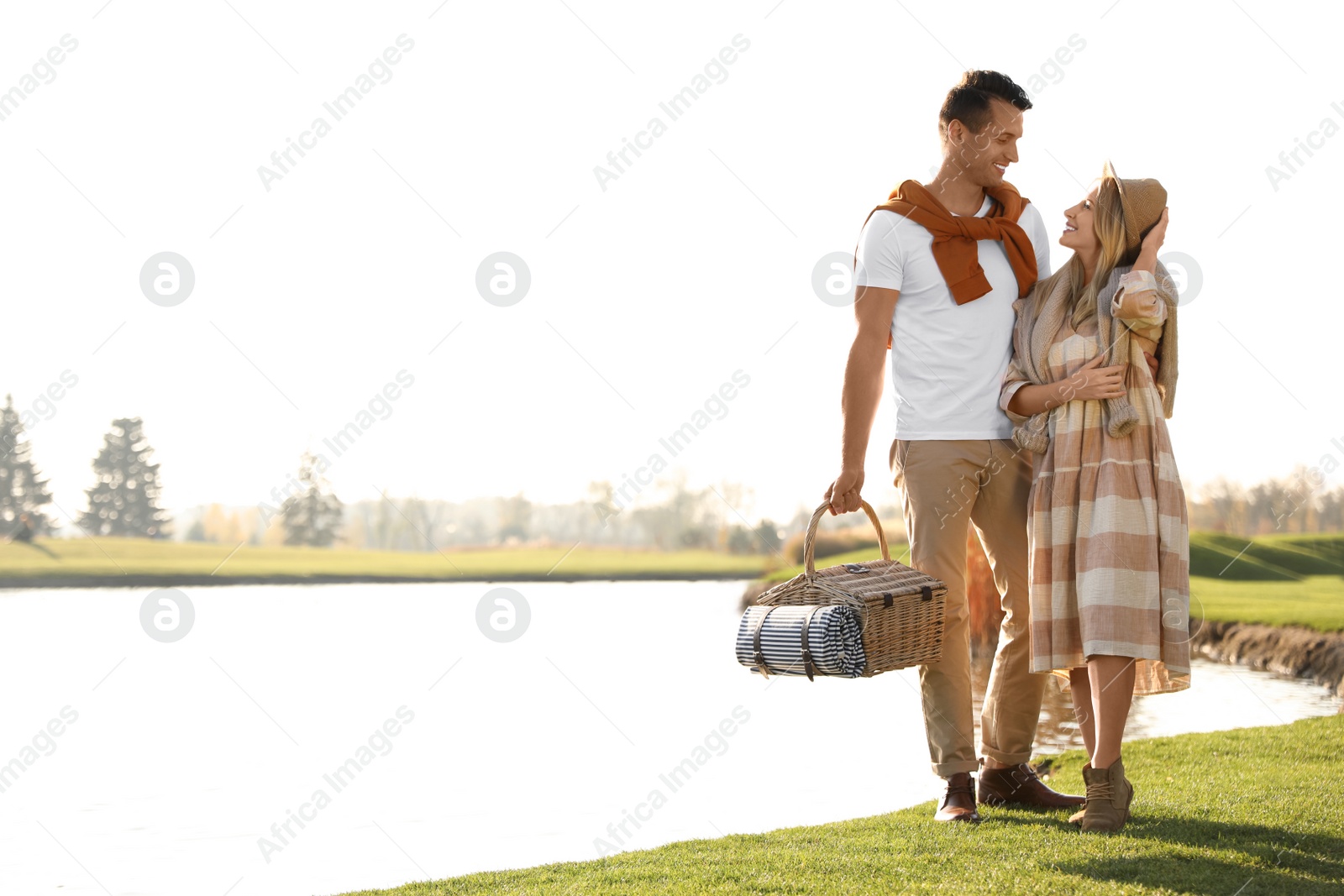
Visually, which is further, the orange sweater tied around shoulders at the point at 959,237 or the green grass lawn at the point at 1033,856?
the orange sweater tied around shoulders at the point at 959,237

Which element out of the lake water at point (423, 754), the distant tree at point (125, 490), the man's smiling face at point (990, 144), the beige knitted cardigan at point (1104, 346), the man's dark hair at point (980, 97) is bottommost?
the lake water at point (423, 754)

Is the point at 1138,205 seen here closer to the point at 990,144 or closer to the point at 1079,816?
the point at 990,144

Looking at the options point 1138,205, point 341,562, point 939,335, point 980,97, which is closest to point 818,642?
point 939,335

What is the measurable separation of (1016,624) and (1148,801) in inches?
33.7

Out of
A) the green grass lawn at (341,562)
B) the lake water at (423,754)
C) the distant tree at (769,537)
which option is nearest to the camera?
the lake water at (423,754)

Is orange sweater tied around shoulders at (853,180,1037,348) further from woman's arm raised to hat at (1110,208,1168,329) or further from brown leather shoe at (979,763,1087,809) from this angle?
brown leather shoe at (979,763,1087,809)

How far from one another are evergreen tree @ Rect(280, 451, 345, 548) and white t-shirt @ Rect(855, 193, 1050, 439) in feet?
177

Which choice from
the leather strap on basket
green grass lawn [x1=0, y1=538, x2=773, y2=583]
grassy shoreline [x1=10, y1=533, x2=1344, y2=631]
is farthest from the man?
green grass lawn [x1=0, y1=538, x2=773, y2=583]

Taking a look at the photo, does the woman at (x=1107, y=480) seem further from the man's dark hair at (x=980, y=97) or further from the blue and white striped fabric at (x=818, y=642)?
the blue and white striped fabric at (x=818, y=642)

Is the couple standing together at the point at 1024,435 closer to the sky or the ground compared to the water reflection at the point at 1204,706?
closer to the sky

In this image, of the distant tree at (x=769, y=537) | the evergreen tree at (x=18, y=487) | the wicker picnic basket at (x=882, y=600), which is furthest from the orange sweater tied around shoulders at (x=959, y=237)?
the evergreen tree at (x=18, y=487)

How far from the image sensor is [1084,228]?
3613 mm

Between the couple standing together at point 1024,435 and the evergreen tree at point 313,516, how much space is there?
53858mm

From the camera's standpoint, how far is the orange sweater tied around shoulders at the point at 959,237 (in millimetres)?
3781
